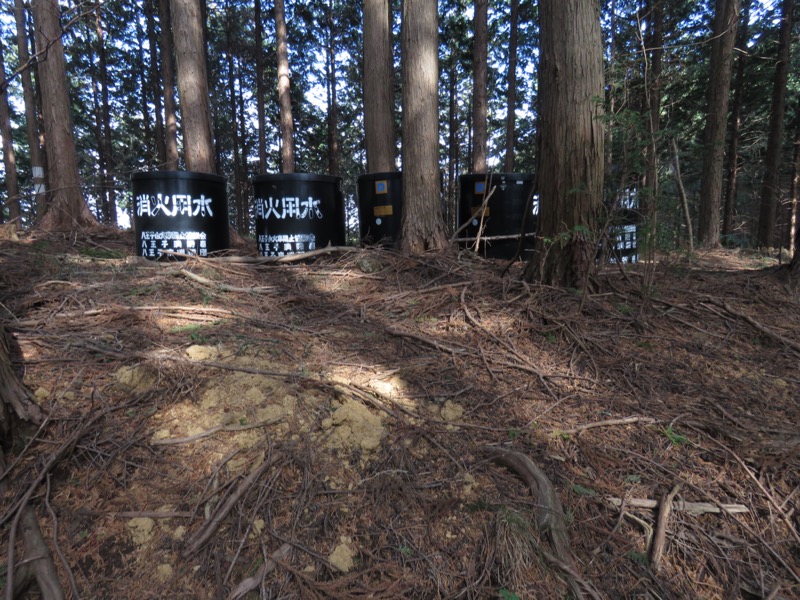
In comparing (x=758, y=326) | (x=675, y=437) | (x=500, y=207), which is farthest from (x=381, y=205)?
(x=675, y=437)

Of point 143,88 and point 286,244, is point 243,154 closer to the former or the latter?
point 143,88

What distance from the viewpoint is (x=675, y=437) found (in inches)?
90.0

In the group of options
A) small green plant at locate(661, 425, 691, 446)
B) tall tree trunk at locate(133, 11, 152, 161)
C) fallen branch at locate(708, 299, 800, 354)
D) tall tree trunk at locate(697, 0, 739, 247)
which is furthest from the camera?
tall tree trunk at locate(133, 11, 152, 161)

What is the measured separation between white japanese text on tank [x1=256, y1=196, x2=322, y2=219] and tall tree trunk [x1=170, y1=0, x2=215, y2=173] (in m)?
2.00

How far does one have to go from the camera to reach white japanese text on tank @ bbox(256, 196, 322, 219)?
5.65 m

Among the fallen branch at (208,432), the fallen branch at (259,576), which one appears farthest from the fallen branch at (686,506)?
the fallen branch at (208,432)

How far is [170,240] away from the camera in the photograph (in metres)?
5.20

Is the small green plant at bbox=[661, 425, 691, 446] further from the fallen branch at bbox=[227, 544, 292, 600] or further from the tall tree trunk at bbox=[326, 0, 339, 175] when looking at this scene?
the tall tree trunk at bbox=[326, 0, 339, 175]

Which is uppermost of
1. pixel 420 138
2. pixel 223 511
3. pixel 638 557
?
pixel 420 138

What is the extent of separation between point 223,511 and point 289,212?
14.8 feet

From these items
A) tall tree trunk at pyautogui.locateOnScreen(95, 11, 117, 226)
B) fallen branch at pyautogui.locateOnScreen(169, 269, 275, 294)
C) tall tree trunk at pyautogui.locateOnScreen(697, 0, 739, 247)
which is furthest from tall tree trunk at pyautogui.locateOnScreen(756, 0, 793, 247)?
tall tree trunk at pyautogui.locateOnScreen(95, 11, 117, 226)

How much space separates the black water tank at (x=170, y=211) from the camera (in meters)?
5.14

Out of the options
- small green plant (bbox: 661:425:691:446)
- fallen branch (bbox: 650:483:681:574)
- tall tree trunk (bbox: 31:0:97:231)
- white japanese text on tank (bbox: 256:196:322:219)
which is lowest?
fallen branch (bbox: 650:483:681:574)

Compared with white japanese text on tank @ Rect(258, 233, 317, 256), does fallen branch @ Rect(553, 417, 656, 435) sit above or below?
below
